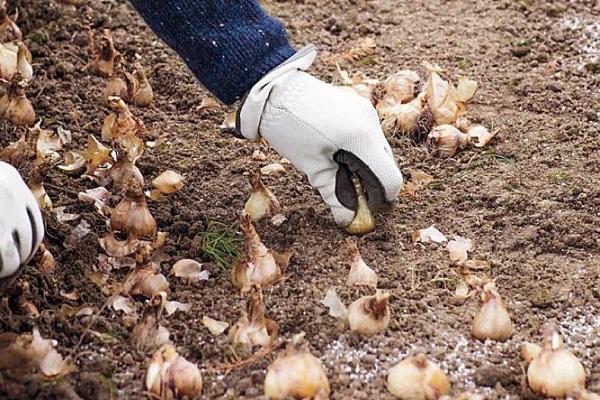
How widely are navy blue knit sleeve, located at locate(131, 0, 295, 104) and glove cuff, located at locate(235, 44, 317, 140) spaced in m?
0.02

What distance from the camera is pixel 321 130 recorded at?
1830mm

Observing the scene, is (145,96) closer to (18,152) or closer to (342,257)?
(18,152)

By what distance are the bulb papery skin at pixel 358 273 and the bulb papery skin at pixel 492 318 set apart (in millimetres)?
202

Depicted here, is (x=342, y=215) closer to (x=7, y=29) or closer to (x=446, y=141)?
(x=446, y=141)

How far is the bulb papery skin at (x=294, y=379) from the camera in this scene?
1.53 meters

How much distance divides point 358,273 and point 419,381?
0.96ft

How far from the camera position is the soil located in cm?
166

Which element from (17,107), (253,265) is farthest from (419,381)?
(17,107)

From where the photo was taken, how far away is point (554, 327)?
1.69m

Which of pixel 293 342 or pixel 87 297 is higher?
pixel 293 342

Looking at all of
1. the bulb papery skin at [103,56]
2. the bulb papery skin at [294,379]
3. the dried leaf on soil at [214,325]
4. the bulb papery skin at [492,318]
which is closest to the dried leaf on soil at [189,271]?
the dried leaf on soil at [214,325]

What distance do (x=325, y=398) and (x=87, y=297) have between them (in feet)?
1.61

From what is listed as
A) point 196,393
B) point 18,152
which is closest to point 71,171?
point 18,152

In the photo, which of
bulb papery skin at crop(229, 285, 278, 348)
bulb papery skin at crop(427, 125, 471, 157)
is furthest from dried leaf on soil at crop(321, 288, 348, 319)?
bulb papery skin at crop(427, 125, 471, 157)
